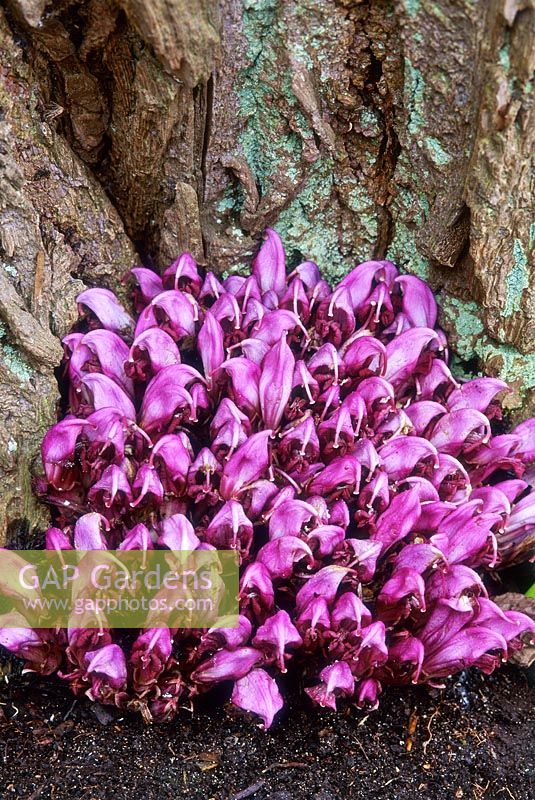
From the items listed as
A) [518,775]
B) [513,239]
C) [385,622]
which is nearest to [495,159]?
[513,239]

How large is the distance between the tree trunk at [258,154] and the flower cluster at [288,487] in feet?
0.47

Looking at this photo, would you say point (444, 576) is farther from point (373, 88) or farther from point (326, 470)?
point (373, 88)

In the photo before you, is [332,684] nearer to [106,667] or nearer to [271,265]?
[106,667]

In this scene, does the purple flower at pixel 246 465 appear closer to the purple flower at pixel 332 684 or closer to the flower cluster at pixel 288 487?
the flower cluster at pixel 288 487

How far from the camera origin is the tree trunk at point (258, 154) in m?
2.04

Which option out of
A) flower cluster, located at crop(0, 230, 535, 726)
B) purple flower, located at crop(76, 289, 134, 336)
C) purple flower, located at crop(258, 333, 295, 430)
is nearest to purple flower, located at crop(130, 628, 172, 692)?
flower cluster, located at crop(0, 230, 535, 726)

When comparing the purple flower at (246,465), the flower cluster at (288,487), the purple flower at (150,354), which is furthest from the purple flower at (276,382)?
the purple flower at (150,354)

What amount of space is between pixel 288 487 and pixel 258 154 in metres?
1.07

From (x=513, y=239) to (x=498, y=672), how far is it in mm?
1312

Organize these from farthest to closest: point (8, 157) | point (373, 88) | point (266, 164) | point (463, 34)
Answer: point (266, 164), point (373, 88), point (8, 157), point (463, 34)

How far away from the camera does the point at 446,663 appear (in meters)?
2.08

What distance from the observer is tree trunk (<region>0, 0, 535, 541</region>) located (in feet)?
6.70

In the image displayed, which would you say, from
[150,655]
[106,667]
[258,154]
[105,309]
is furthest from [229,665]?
[258,154]

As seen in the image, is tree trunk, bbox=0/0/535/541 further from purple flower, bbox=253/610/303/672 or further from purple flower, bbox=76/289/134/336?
purple flower, bbox=253/610/303/672
